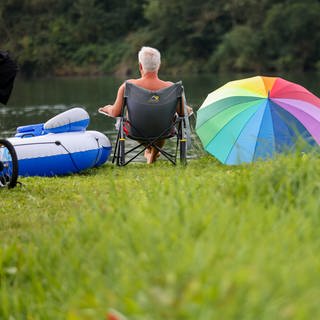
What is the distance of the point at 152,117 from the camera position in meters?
6.88

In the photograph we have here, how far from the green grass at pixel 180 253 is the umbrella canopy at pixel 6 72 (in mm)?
1491

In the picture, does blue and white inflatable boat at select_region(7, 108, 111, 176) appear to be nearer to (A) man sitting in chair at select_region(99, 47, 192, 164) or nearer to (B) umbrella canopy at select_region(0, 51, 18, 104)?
(A) man sitting in chair at select_region(99, 47, 192, 164)

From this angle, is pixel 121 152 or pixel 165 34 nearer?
pixel 121 152

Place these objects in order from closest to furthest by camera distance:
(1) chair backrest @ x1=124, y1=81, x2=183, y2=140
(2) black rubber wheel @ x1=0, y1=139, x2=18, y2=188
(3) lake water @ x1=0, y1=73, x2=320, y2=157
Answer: (2) black rubber wheel @ x1=0, y1=139, x2=18, y2=188 < (1) chair backrest @ x1=124, y1=81, x2=183, y2=140 < (3) lake water @ x1=0, y1=73, x2=320, y2=157

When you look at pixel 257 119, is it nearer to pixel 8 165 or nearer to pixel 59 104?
pixel 8 165

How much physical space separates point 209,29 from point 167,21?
2437 millimetres

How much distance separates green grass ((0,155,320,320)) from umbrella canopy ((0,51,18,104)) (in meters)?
1.49

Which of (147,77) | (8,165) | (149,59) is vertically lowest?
(8,165)

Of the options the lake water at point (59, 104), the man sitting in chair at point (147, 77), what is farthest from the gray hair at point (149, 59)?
the lake water at point (59, 104)

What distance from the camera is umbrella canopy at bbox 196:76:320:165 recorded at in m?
6.41

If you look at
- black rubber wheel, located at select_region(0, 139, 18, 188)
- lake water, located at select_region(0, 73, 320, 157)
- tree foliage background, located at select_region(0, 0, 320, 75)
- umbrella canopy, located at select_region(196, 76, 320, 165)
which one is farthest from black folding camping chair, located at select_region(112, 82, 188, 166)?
tree foliage background, located at select_region(0, 0, 320, 75)

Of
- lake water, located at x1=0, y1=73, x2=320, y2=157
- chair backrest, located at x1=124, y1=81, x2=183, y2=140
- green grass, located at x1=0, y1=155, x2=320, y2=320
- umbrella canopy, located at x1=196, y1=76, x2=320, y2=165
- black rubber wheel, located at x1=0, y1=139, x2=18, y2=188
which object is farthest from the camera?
lake water, located at x1=0, y1=73, x2=320, y2=157

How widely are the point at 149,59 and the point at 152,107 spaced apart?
467mm

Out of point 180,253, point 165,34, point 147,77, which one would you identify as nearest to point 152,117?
point 147,77
